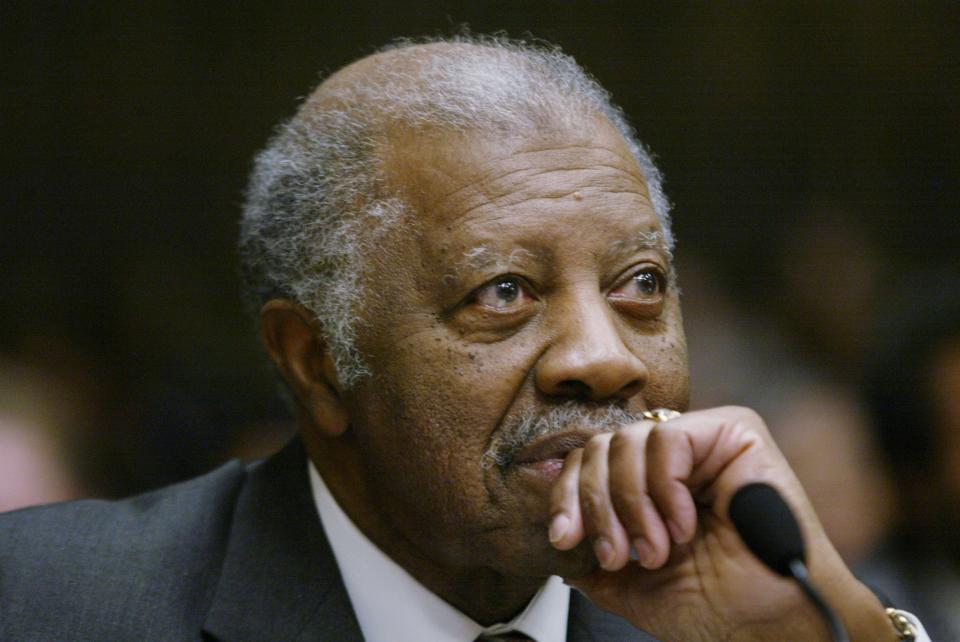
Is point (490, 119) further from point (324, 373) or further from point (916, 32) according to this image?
point (916, 32)

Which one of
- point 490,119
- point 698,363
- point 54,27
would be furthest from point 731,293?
point 54,27

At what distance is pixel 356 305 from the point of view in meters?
2.21

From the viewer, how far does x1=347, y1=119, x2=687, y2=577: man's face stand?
2010mm

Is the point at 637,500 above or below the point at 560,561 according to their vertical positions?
above

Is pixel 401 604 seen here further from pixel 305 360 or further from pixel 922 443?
pixel 922 443

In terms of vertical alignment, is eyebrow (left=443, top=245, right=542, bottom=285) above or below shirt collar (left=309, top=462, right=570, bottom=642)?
above

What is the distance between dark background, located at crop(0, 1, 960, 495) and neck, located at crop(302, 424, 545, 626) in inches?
71.8

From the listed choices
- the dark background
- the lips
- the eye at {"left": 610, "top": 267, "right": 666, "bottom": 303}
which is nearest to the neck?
the lips

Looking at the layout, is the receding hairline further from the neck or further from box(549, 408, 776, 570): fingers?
box(549, 408, 776, 570): fingers

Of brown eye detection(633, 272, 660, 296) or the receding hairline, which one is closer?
brown eye detection(633, 272, 660, 296)

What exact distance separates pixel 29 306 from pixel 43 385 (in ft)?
1.36

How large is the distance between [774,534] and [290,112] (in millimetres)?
3604

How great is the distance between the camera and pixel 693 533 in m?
1.83

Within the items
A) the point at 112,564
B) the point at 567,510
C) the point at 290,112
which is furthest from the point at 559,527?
the point at 290,112
